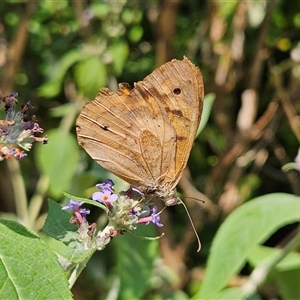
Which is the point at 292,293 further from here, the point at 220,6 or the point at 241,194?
the point at 220,6

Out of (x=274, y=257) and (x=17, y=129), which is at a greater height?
(x=17, y=129)

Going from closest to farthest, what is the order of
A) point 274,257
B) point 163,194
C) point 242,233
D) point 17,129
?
point 17,129 < point 163,194 < point 242,233 < point 274,257

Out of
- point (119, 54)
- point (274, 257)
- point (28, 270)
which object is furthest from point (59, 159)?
point (28, 270)

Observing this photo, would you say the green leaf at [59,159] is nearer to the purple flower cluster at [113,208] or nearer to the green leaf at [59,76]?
the green leaf at [59,76]

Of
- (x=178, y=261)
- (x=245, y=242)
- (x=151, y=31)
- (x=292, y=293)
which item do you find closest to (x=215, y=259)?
(x=245, y=242)

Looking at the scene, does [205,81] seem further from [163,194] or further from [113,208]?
[113,208]

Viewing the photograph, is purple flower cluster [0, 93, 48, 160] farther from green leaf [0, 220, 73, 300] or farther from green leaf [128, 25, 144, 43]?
green leaf [128, 25, 144, 43]
